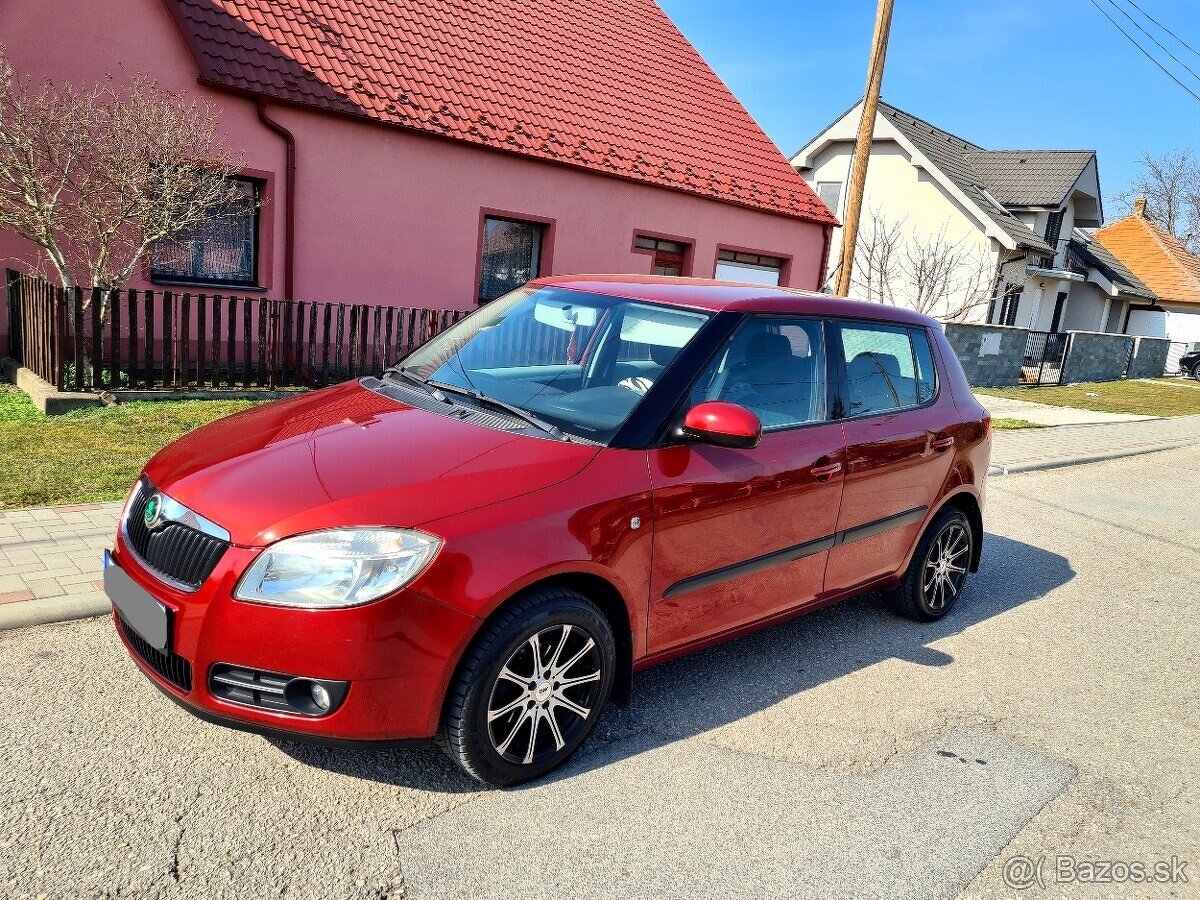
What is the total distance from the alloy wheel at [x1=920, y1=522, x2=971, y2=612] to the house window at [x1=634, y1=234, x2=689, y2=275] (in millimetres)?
10770

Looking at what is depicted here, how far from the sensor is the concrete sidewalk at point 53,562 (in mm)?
3934

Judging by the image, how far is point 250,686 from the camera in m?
2.67

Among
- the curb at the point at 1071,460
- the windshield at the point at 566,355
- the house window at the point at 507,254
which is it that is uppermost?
the house window at the point at 507,254

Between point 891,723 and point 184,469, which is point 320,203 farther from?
point 891,723

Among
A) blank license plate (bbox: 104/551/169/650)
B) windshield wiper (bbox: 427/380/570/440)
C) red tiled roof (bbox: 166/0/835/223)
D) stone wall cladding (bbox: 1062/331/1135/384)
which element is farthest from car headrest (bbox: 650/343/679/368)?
stone wall cladding (bbox: 1062/331/1135/384)

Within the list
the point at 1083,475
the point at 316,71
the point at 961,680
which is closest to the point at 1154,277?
the point at 1083,475

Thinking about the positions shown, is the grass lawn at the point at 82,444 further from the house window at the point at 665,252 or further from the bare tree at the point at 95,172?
the house window at the point at 665,252

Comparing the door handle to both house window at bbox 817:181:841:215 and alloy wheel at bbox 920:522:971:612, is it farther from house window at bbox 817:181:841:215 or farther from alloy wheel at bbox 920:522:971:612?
house window at bbox 817:181:841:215

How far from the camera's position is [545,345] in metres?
3.91

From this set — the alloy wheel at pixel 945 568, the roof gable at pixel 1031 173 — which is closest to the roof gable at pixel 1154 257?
the roof gable at pixel 1031 173

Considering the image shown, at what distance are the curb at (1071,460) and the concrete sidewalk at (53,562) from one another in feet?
26.4

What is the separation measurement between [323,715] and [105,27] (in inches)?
391

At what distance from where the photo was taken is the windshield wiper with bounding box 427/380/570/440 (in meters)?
3.31

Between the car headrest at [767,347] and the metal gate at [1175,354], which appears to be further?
the metal gate at [1175,354]
